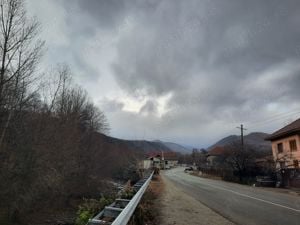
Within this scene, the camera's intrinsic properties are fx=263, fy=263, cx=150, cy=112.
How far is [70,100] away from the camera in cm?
3841

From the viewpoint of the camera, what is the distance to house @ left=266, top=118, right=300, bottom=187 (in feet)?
82.8

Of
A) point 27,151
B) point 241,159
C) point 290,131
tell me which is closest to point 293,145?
point 290,131

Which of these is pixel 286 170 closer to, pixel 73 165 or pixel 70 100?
pixel 73 165

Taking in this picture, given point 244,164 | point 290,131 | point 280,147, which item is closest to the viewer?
point 290,131

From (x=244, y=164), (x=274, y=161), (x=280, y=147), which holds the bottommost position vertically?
(x=244, y=164)

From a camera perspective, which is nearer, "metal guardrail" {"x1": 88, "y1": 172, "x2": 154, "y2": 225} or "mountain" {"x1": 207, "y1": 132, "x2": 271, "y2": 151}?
"metal guardrail" {"x1": 88, "y1": 172, "x2": 154, "y2": 225}

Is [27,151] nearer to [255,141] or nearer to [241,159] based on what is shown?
[241,159]

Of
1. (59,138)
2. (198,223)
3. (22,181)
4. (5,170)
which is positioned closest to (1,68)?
(5,170)

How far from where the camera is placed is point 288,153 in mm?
31484

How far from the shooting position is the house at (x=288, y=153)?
25250 millimetres

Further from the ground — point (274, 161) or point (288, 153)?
point (288, 153)

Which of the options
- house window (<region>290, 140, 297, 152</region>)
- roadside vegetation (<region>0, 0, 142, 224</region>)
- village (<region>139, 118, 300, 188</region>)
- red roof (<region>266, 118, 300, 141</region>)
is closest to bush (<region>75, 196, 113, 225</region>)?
roadside vegetation (<region>0, 0, 142, 224</region>)

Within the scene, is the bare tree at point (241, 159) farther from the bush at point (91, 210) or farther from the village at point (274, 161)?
the bush at point (91, 210)

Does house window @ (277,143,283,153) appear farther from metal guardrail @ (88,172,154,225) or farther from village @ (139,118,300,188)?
metal guardrail @ (88,172,154,225)
